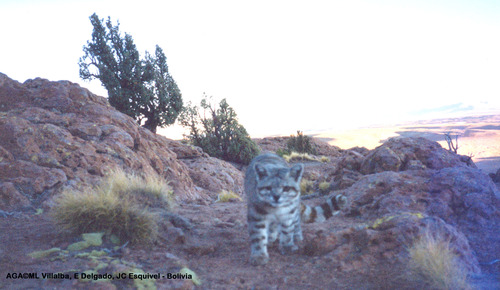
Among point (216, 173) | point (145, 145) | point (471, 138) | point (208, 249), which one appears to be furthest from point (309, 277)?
point (471, 138)

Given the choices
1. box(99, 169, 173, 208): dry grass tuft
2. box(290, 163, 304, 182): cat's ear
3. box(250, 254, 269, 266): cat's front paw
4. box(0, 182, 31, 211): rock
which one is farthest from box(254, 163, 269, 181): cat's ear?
box(0, 182, 31, 211): rock

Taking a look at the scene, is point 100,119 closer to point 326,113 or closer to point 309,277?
point 309,277

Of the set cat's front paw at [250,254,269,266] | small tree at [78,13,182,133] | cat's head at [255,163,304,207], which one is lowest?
cat's front paw at [250,254,269,266]

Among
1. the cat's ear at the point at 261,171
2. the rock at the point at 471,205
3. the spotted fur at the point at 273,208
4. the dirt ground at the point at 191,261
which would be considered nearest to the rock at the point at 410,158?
the rock at the point at 471,205

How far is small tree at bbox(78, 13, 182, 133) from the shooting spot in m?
22.0

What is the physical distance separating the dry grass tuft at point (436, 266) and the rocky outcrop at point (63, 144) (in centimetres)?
698

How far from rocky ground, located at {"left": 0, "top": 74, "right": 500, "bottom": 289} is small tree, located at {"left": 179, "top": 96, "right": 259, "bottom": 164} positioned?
38.6ft

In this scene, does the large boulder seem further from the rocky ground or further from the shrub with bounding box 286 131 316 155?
the shrub with bounding box 286 131 316 155

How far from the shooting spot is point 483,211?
18.8ft

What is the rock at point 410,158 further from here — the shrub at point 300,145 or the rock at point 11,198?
the shrub at point 300,145

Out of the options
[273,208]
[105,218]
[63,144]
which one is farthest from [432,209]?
[63,144]

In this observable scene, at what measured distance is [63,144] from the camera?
877 centimetres

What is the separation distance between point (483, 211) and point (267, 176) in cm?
362

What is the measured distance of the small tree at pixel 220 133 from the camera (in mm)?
22891
